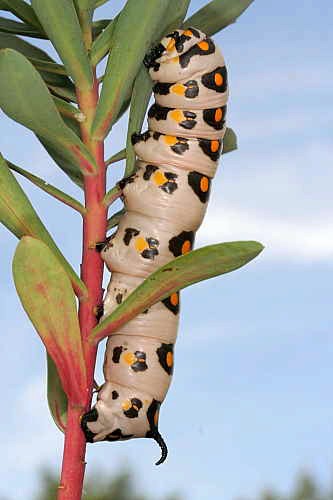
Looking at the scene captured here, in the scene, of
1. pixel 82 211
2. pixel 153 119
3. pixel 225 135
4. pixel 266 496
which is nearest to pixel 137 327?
pixel 82 211

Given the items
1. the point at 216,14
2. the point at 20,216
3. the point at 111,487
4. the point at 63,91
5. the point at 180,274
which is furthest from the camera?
the point at 111,487

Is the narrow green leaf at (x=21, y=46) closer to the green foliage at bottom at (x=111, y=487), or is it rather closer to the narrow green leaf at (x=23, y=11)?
the narrow green leaf at (x=23, y=11)

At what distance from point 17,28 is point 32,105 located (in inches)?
15.8

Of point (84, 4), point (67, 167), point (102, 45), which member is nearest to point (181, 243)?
point (67, 167)

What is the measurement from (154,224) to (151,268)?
0.30 feet

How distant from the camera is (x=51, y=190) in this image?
1.85m

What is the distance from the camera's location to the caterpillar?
70.8 inches

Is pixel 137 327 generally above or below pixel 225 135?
below

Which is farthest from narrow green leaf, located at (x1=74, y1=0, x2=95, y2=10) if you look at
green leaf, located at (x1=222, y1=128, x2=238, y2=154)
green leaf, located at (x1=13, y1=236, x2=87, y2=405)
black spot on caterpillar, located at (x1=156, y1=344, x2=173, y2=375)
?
black spot on caterpillar, located at (x1=156, y1=344, x2=173, y2=375)

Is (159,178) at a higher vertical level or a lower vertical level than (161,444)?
higher

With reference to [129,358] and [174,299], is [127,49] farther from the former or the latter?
[129,358]

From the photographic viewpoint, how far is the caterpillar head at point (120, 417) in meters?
1.73

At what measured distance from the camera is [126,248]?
1.80 meters

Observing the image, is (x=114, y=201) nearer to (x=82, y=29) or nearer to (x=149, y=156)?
(x=149, y=156)
